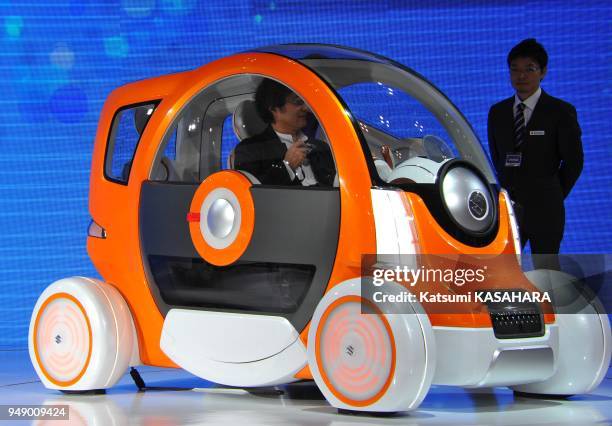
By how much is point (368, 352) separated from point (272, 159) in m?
0.99

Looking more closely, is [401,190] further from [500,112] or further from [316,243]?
[500,112]

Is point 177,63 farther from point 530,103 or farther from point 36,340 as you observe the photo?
point 36,340

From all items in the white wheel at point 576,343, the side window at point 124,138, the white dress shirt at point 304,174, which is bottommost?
the white wheel at point 576,343

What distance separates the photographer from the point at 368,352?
4137 mm

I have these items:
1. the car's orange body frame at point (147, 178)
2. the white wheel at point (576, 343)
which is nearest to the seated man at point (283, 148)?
the car's orange body frame at point (147, 178)

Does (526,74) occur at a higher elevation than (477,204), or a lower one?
Answer: higher

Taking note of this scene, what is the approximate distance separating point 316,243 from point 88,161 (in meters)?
3.48

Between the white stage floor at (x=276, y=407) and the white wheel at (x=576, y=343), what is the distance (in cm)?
6

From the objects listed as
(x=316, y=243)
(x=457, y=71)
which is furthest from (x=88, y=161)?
(x=316, y=243)

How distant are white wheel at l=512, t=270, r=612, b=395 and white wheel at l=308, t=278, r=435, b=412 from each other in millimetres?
857

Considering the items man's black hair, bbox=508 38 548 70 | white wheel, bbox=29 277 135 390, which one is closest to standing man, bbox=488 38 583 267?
man's black hair, bbox=508 38 548 70

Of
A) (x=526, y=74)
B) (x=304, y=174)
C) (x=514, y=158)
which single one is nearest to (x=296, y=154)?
(x=304, y=174)

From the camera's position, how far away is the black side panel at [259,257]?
14.5ft

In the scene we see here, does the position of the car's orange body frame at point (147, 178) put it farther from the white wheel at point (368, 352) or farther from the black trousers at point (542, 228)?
the black trousers at point (542, 228)
